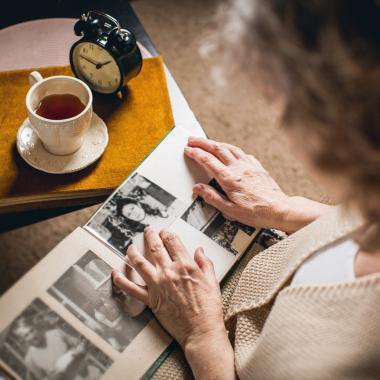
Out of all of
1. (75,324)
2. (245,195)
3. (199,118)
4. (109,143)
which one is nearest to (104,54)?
(109,143)

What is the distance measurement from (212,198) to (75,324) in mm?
314

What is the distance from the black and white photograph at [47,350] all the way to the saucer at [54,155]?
24 cm

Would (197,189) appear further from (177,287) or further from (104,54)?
(104,54)

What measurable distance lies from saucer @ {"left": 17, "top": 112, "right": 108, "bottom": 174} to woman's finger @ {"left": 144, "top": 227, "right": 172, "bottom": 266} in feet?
0.58

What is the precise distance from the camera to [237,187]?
0.85 m

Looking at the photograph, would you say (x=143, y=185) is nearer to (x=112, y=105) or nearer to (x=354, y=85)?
(x=112, y=105)

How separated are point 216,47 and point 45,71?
0.51 metres

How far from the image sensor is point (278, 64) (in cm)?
48

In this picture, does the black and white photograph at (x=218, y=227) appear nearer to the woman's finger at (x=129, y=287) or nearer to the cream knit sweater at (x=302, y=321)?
the cream knit sweater at (x=302, y=321)

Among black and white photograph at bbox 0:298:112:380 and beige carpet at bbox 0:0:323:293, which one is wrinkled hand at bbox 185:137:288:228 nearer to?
black and white photograph at bbox 0:298:112:380

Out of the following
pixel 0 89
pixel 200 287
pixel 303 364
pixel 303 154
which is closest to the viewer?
pixel 303 154

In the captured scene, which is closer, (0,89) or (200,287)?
(200,287)

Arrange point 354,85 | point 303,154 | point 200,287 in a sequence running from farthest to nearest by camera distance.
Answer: point 200,287 → point 303,154 → point 354,85

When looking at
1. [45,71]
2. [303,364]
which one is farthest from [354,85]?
[45,71]
